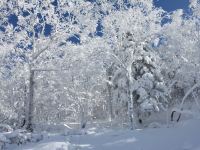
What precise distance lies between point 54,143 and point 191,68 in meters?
32.6

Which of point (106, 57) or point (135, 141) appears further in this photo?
point (106, 57)

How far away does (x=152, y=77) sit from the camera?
40.4 metres

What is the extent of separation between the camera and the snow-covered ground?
1402 cm

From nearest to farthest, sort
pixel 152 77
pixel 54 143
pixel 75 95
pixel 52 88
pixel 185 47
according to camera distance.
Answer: pixel 54 143 < pixel 152 77 < pixel 185 47 < pixel 75 95 < pixel 52 88

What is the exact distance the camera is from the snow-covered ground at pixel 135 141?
46.0ft

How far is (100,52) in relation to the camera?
32469 millimetres

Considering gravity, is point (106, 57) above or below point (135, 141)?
above

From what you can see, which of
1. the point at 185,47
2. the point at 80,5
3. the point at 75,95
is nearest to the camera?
the point at 80,5

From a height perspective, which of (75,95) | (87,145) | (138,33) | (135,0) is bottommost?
(87,145)

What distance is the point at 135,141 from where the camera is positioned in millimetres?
15305

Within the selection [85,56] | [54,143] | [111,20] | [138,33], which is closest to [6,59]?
[85,56]

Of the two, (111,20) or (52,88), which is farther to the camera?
(52,88)

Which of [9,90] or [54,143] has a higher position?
[9,90]

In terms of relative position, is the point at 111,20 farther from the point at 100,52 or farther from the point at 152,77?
the point at 152,77
